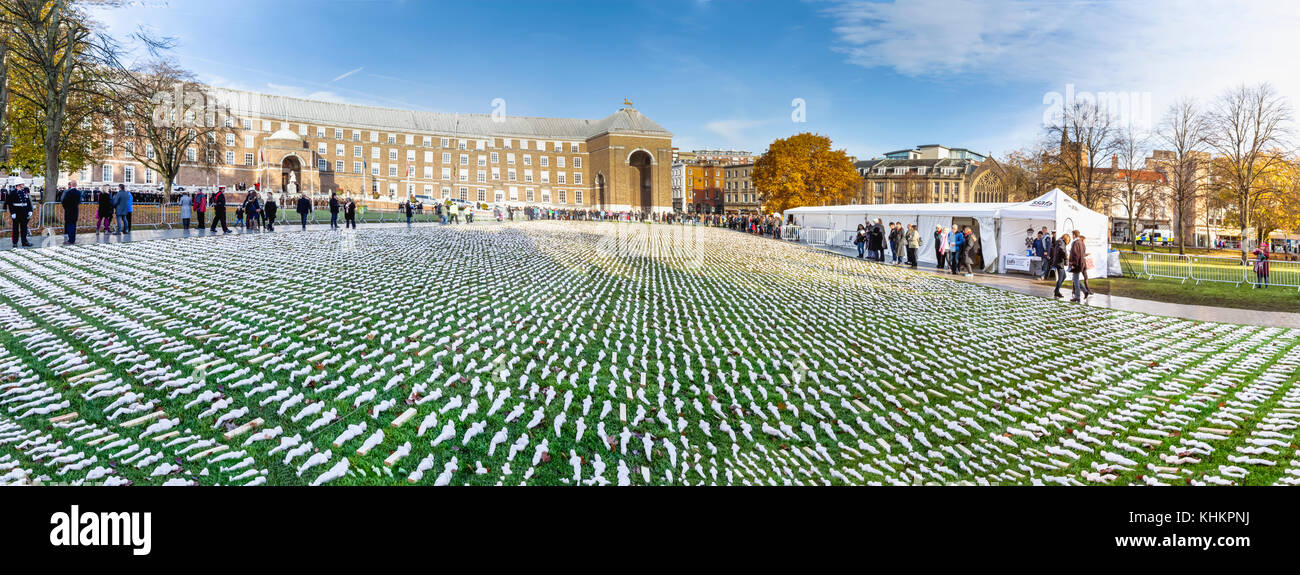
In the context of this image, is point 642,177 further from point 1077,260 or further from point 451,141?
point 1077,260

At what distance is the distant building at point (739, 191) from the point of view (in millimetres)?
117125

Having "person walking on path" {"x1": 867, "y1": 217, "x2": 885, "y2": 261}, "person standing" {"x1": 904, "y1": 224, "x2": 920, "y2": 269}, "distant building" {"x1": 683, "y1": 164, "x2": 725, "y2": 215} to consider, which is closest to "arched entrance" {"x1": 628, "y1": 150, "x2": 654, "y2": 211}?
"distant building" {"x1": 683, "y1": 164, "x2": 725, "y2": 215}

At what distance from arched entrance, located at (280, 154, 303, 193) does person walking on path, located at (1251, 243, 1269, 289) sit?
8118 cm

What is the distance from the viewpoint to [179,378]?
5742 mm

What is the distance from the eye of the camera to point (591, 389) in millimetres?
6133

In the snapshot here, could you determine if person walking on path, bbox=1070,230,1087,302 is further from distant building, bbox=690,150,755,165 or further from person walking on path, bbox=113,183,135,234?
distant building, bbox=690,150,755,165

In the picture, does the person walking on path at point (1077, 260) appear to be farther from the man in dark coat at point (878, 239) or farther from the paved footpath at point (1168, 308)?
the man in dark coat at point (878, 239)

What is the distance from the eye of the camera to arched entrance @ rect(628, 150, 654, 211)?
300ft

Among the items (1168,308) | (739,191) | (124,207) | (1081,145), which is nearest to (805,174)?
(1081,145)

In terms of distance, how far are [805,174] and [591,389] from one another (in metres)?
57.9
